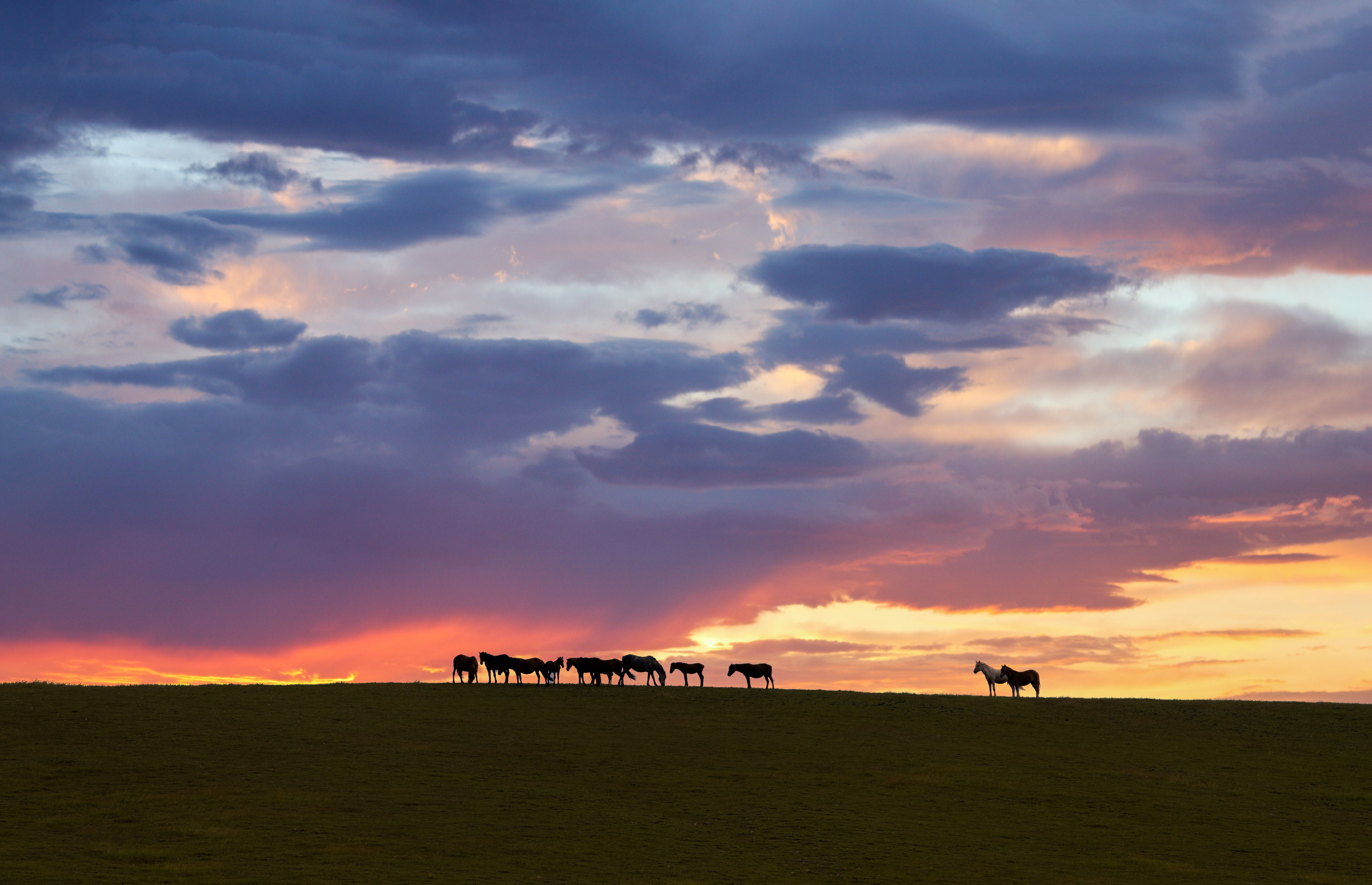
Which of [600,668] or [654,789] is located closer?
[654,789]

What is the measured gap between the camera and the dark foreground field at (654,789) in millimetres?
32125

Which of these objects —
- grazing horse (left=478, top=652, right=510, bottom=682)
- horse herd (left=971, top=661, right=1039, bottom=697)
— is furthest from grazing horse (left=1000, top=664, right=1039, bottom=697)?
grazing horse (left=478, top=652, right=510, bottom=682)

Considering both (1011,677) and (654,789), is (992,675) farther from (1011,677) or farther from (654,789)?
(654,789)

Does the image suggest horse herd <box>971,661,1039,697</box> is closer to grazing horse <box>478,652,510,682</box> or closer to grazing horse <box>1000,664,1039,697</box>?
grazing horse <box>1000,664,1039,697</box>

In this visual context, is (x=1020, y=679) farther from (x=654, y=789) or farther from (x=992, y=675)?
(x=654, y=789)

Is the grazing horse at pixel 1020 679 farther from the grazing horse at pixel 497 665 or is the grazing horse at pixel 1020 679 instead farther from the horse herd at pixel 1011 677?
the grazing horse at pixel 497 665

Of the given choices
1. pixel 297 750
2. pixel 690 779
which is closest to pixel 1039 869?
pixel 690 779

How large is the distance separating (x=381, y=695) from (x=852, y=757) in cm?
2376

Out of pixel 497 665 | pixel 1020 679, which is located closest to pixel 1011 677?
pixel 1020 679

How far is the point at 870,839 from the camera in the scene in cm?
3584

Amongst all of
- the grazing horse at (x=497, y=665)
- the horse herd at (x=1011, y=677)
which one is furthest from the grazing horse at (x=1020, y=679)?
the grazing horse at (x=497, y=665)

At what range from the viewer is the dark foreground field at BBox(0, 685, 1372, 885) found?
3212 cm

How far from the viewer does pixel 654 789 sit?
41.4 metres

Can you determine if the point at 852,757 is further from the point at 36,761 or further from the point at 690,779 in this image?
the point at 36,761
